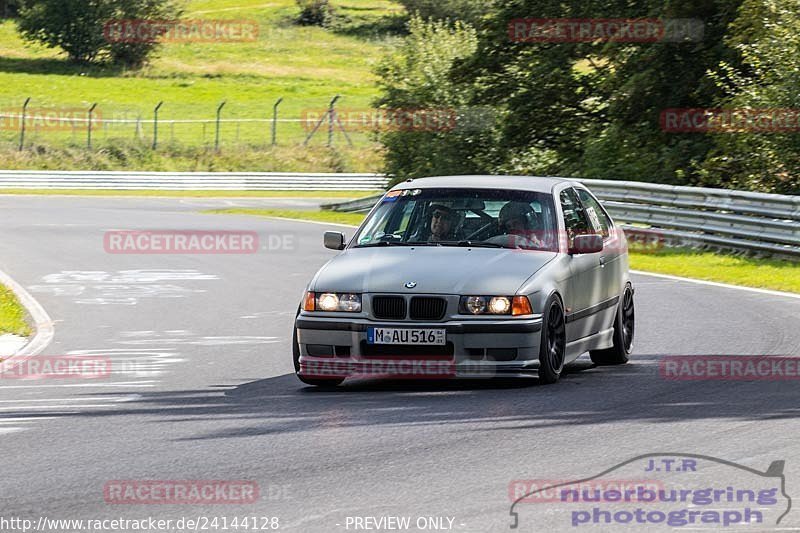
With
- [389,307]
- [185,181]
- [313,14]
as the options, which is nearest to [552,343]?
[389,307]

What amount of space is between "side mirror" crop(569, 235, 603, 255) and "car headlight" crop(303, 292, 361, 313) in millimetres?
1847

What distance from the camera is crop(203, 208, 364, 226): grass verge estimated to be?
35675 mm

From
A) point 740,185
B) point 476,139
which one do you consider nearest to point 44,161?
point 476,139

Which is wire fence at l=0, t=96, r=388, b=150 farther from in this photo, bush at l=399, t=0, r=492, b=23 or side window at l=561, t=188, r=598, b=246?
side window at l=561, t=188, r=598, b=246

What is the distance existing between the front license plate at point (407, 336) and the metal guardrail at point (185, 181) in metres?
43.4

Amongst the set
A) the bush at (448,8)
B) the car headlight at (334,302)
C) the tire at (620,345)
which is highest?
the car headlight at (334,302)

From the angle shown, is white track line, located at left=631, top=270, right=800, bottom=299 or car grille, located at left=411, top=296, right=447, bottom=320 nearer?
car grille, located at left=411, top=296, right=447, bottom=320

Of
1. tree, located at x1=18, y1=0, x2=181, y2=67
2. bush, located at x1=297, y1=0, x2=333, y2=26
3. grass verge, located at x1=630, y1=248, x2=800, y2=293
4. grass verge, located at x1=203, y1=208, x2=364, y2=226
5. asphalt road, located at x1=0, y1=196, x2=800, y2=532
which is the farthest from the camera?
bush, located at x1=297, y1=0, x2=333, y2=26

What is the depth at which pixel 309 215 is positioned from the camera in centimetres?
3788

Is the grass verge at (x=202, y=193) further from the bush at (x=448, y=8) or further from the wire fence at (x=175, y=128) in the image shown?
the bush at (x=448, y=8)

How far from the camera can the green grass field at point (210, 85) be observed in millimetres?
64812

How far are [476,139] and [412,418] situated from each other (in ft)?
103

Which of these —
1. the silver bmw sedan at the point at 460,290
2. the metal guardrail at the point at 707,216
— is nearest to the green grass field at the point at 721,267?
the metal guardrail at the point at 707,216

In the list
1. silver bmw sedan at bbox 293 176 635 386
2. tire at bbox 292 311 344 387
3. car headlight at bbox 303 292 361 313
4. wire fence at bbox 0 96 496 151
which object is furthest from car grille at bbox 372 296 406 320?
wire fence at bbox 0 96 496 151
